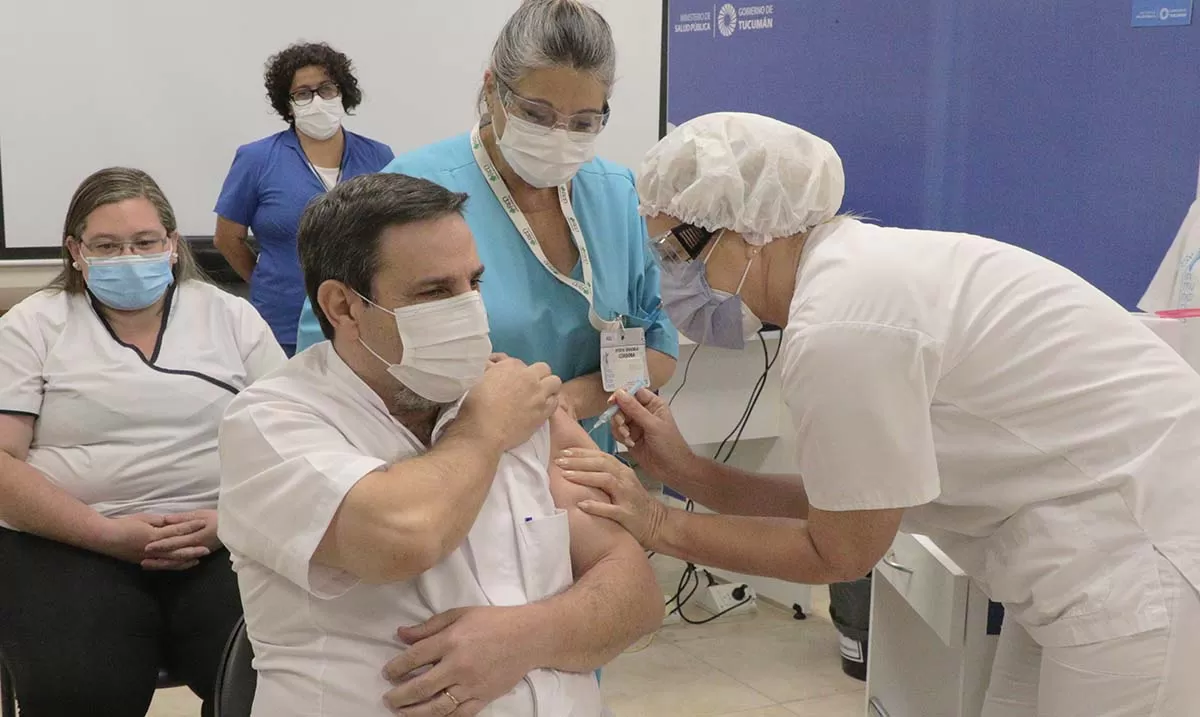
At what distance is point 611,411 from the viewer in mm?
1948

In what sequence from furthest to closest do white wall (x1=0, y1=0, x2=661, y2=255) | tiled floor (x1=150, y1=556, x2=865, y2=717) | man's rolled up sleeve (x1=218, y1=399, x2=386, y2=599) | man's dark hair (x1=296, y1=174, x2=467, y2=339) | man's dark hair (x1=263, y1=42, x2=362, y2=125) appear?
white wall (x1=0, y1=0, x2=661, y2=255), man's dark hair (x1=263, y1=42, x2=362, y2=125), tiled floor (x1=150, y1=556, x2=865, y2=717), man's dark hair (x1=296, y1=174, x2=467, y2=339), man's rolled up sleeve (x1=218, y1=399, x2=386, y2=599)

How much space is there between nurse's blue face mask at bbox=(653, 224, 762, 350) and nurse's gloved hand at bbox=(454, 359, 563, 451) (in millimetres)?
221

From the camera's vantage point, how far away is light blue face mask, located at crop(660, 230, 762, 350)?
166 centimetres

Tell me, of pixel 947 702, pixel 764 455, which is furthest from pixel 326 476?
pixel 764 455

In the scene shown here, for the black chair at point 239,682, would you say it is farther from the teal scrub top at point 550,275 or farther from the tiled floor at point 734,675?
the tiled floor at point 734,675

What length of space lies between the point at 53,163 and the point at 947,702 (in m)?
3.71

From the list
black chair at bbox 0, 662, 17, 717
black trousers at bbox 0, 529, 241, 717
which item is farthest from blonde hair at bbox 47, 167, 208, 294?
black chair at bbox 0, 662, 17, 717

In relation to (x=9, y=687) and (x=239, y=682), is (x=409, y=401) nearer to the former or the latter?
(x=239, y=682)

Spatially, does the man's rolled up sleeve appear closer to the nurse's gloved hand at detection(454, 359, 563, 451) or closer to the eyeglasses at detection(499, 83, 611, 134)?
the nurse's gloved hand at detection(454, 359, 563, 451)

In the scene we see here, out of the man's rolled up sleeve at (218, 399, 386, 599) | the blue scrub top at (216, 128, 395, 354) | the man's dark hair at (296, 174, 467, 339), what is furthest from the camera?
the blue scrub top at (216, 128, 395, 354)

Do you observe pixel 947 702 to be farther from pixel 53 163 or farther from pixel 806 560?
pixel 53 163

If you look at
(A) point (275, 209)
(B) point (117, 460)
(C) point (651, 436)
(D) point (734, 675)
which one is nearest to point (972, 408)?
(C) point (651, 436)

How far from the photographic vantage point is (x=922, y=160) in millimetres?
2836

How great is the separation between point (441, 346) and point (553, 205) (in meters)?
0.50
